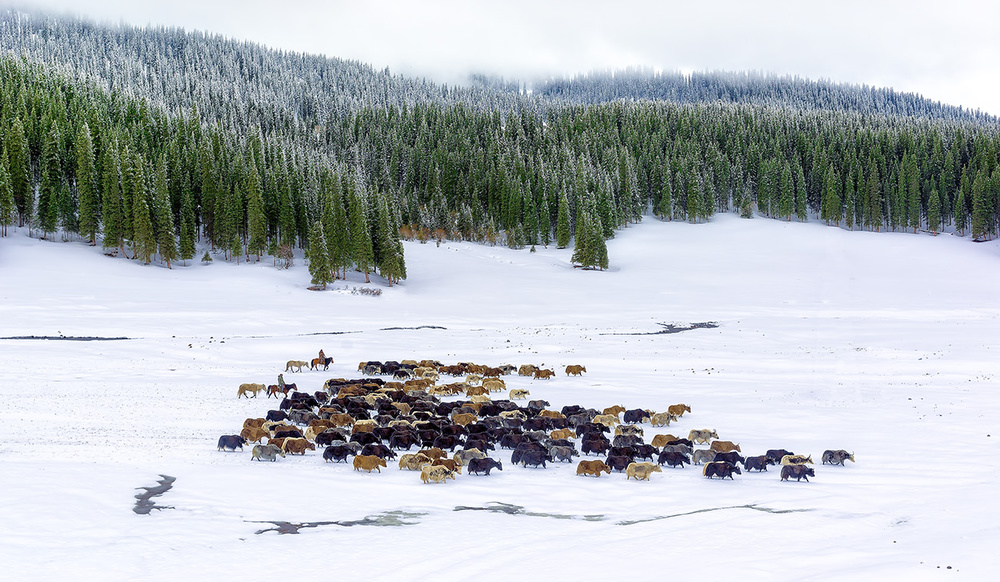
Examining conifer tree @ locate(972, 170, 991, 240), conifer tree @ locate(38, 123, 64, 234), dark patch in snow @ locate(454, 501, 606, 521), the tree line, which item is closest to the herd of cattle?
dark patch in snow @ locate(454, 501, 606, 521)

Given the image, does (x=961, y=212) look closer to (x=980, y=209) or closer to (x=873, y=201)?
(x=980, y=209)

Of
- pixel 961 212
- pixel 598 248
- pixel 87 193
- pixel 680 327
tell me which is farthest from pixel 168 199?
pixel 961 212

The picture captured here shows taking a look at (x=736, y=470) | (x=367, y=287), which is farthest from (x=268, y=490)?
(x=367, y=287)

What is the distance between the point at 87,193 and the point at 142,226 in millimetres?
8568

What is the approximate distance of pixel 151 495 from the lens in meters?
13.5

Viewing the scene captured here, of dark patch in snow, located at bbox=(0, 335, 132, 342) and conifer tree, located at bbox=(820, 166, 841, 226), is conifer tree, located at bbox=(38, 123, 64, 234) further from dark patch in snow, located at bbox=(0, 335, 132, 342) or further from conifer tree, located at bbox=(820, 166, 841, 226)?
conifer tree, located at bbox=(820, 166, 841, 226)

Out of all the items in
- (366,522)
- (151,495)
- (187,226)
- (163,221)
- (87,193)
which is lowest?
(366,522)

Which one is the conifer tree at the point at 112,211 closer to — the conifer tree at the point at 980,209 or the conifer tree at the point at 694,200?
the conifer tree at the point at 694,200

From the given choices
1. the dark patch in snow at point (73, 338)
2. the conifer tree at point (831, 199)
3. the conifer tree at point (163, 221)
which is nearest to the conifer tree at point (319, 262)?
the conifer tree at point (163, 221)

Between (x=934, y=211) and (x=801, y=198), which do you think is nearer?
(x=934, y=211)

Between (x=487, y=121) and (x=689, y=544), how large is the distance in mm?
158483

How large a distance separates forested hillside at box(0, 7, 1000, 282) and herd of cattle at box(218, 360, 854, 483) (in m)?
46.3

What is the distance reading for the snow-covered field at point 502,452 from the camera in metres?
10.7

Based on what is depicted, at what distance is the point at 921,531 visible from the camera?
1153 cm
